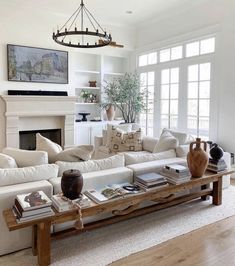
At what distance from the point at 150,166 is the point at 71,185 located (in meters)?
1.13

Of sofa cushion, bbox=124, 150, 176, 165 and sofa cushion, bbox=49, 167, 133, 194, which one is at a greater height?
sofa cushion, bbox=124, 150, 176, 165

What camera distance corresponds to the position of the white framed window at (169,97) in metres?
6.07

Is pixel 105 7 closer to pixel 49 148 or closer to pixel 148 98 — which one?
pixel 148 98

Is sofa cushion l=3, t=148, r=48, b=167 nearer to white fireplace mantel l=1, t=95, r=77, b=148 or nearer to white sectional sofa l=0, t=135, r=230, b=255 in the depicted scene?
white sectional sofa l=0, t=135, r=230, b=255

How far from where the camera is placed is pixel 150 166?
10.1 ft

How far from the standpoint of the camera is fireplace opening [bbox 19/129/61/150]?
6.19 metres

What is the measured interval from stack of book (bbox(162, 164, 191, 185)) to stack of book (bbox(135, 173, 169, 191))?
0.10 meters

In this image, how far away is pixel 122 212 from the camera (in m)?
2.62

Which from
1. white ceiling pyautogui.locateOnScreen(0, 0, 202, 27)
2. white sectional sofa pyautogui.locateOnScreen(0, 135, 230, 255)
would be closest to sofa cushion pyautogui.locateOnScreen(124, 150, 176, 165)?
white sectional sofa pyautogui.locateOnScreen(0, 135, 230, 255)

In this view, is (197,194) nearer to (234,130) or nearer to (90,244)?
(90,244)

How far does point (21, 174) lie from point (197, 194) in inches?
82.6

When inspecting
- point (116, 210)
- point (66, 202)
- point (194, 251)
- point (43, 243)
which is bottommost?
point (194, 251)

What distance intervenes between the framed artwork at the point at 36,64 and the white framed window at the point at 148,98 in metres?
2.02

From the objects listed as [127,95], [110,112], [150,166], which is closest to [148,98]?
[127,95]
